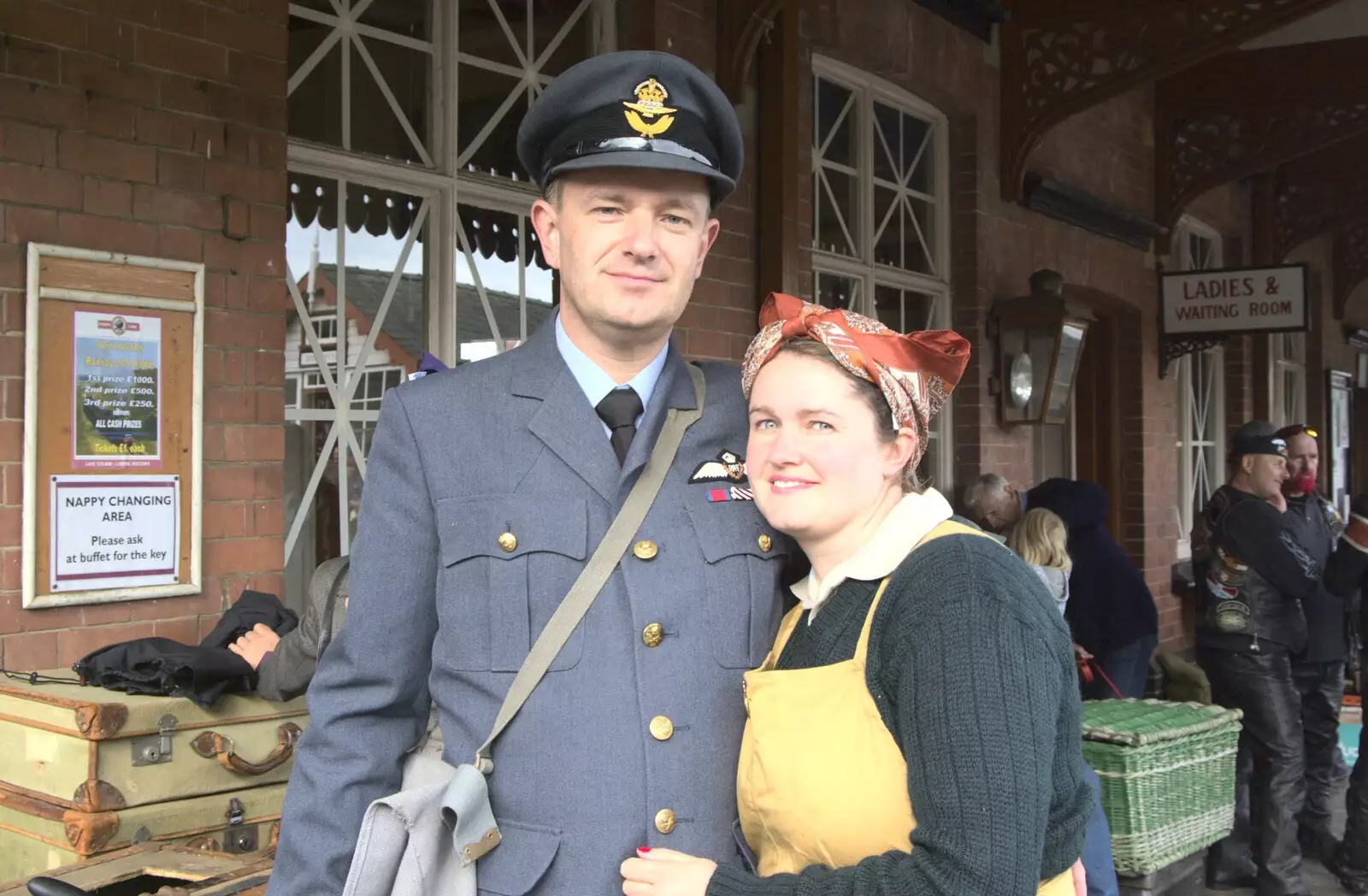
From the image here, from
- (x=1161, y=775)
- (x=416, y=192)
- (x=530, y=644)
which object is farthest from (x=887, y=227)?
(x=530, y=644)

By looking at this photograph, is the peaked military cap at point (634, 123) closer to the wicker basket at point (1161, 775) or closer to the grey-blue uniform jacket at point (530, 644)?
the grey-blue uniform jacket at point (530, 644)

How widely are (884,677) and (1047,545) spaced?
12.3ft

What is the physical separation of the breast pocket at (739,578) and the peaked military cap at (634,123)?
0.44 metres

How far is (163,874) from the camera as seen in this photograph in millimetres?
2410

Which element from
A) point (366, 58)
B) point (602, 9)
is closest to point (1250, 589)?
point (602, 9)

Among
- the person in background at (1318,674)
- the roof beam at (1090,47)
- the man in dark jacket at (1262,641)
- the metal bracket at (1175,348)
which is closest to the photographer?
the man in dark jacket at (1262,641)

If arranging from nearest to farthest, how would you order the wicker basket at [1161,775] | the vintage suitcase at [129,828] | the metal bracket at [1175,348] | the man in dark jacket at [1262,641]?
1. the vintage suitcase at [129,828]
2. the wicker basket at [1161,775]
3. the man in dark jacket at [1262,641]
4. the metal bracket at [1175,348]

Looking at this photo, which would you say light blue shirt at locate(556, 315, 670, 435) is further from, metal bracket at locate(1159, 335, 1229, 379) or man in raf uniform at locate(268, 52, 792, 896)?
metal bracket at locate(1159, 335, 1229, 379)

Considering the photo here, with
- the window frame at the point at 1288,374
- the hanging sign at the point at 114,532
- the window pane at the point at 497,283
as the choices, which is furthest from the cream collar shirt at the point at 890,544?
the window frame at the point at 1288,374

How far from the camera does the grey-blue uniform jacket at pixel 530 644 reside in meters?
1.52

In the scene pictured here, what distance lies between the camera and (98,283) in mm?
2906

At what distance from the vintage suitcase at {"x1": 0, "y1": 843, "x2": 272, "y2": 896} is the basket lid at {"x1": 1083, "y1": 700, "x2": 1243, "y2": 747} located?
2.26m

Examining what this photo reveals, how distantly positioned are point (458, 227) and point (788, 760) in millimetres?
2897

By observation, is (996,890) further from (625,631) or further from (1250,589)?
(1250,589)
